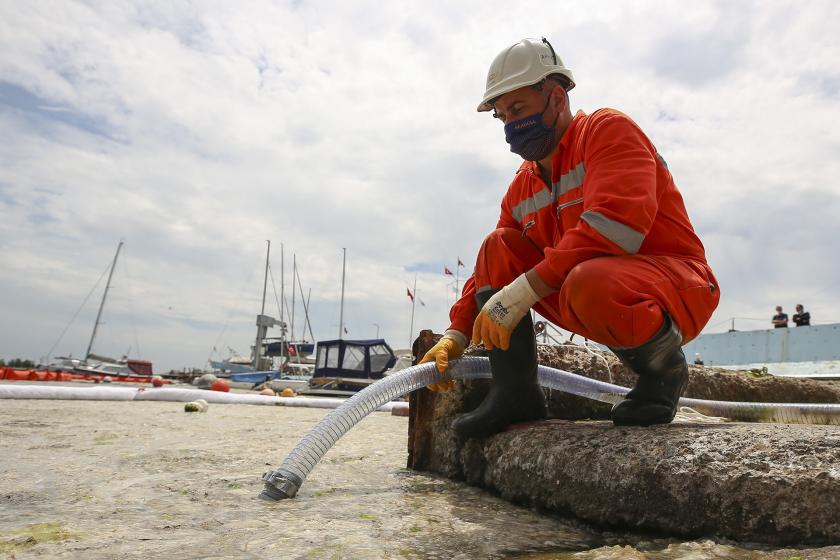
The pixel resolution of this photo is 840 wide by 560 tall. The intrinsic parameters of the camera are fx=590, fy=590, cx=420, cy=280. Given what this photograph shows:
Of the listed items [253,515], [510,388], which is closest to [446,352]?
[510,388]

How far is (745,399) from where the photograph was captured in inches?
141

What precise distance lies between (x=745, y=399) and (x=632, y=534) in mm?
Result: 2510

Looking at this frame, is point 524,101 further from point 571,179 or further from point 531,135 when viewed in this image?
point 571,179

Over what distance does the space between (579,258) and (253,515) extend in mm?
1181

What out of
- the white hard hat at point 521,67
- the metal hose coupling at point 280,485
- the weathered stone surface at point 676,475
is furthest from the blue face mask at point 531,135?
the metal hose coupling at point 280,485

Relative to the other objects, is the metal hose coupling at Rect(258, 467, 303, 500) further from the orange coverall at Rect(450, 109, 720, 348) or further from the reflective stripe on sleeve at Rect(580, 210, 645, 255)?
the reflective stripe on sleeve at Rect(580, 210, 645, 255)

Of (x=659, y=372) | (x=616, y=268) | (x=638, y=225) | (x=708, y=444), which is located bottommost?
(x=708, y=444)

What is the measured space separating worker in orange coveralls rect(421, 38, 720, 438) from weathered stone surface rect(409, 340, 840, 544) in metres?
0.17

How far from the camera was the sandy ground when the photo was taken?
128cm

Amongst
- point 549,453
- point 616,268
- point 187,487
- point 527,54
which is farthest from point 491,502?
point 527,54

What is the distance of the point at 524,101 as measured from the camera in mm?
2088

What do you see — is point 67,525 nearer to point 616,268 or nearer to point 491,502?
point 491,502

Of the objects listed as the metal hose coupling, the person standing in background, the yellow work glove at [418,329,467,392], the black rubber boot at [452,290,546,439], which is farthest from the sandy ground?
the person standing in background

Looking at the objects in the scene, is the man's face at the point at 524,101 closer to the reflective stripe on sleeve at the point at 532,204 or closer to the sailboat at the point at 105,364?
the reflective stripe on sleeve at the point at 532,204
